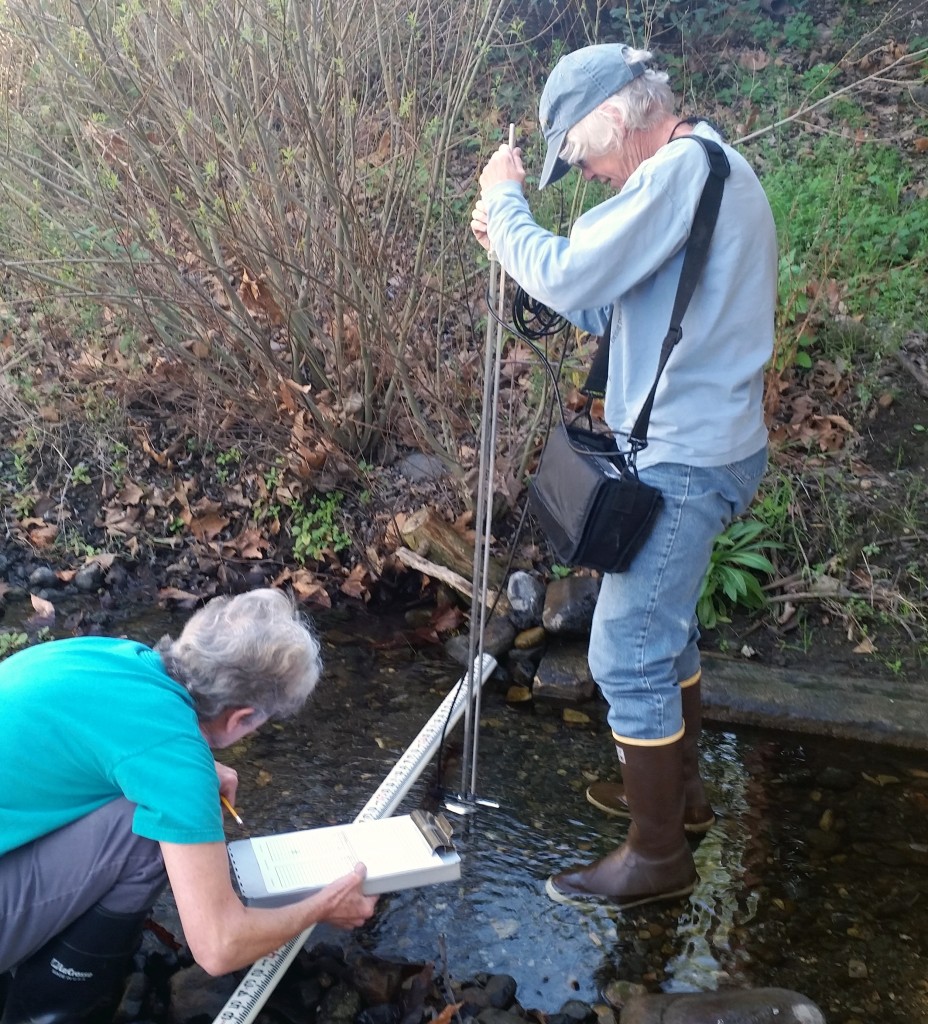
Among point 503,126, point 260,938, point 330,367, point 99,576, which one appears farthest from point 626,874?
point 503,126

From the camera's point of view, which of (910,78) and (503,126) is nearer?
(503,126)

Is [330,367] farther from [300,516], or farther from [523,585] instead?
[523,585]

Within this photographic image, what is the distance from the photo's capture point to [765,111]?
7359mm

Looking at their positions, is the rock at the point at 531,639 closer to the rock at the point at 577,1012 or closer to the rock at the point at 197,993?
the rock at the point at 577,1012

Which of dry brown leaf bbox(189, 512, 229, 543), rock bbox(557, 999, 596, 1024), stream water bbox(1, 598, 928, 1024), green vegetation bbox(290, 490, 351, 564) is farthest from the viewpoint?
dry brown leaf bbox(189, 512, 229, 543)

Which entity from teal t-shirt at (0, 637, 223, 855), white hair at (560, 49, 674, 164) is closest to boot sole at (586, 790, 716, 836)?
teal t-shirt at (0, 637, 223, 855)

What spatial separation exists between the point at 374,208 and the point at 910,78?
521 centimetres

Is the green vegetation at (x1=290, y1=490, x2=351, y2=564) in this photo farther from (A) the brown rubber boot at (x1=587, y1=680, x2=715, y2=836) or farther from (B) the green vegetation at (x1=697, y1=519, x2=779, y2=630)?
(A) the brown rubber boot at (x1=587, y1=680, x2=715, y2=836)

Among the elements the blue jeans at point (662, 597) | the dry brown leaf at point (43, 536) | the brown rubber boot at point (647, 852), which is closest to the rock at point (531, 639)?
the brown rubber boot at point (647, 852)

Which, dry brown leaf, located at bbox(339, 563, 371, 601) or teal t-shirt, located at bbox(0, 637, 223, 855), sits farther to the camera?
dry brown leaf, located at bbox(339, 563, 371, 601)

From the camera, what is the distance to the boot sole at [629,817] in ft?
10.3

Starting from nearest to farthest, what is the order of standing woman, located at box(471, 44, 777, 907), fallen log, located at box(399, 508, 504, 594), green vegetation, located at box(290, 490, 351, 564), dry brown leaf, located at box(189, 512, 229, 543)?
standing woman, located at box(471, 44, 777, 907), fallen log, located at box(399, 508, 504, 594), green vegetation, located at box(290, 490, 351, 564), dry brown leaf, located at box(189, 512, 229, 543)

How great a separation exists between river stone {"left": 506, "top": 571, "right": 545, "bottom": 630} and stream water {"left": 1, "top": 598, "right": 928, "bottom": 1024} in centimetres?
40

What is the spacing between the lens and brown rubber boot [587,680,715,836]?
116 inches
